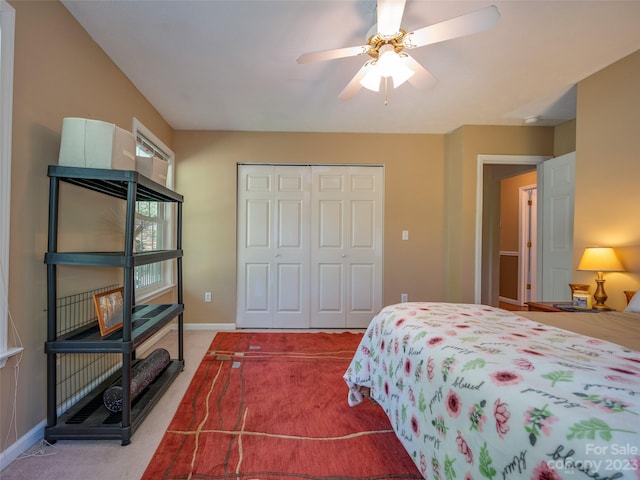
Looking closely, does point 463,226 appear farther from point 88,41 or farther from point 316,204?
point 88,41

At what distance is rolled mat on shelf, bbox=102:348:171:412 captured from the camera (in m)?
1.60

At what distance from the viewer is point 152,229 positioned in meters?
2.91

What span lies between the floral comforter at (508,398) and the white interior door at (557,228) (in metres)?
1.98

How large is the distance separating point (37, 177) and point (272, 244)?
2.23 m

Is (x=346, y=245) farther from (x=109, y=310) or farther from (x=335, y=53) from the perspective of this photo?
(x=109, y=310)

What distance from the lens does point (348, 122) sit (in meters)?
3.16

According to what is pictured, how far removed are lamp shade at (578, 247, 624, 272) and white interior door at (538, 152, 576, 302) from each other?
653 millimetres

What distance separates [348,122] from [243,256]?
2.01m

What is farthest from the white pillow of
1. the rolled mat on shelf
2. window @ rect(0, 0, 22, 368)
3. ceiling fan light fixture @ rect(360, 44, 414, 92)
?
window @ rect(0, 0, 22, 368)

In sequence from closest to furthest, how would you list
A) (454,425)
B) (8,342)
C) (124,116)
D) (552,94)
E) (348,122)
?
(454,425)
(8,342)
(124,116)
(552,94)
(348,122)

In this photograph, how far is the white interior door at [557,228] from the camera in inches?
108

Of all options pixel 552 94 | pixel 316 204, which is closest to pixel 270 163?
pixel 316 204

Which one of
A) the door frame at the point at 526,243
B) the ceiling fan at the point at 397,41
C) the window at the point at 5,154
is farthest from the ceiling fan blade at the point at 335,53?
the door frame at the point at 526,243

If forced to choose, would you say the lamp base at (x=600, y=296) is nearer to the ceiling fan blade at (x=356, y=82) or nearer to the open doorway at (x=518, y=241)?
the ceiling fan blade at (x=356, y=82)
